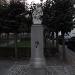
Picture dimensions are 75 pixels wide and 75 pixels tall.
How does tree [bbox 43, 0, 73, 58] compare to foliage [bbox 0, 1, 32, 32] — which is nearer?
tree [bbox 43, 0, 73, 58]

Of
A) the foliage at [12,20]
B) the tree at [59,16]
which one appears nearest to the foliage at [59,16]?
the tree at [59,16]

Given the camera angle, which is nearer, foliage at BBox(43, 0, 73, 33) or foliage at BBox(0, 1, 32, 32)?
foliage at BBox(43, 0, 73, 33)

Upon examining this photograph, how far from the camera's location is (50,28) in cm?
1681

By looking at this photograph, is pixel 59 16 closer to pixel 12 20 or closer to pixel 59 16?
pixel 59 16

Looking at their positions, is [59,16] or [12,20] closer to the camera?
[59,16]

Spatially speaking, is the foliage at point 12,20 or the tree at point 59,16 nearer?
the tree at point 59,16

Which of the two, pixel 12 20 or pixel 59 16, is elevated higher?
pixel 59 16

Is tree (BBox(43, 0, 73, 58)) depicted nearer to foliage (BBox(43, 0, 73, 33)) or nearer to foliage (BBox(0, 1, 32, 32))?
foliage (BBox(43, 0, 73, 33))

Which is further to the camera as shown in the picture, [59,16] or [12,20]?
[12,20]

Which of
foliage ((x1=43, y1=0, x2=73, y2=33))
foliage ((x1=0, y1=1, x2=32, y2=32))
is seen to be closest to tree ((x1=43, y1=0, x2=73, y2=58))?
foliage ((x1=43, y1=0, x2=73, y2=33))

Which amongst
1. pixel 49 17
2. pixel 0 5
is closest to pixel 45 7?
pixel 49 17

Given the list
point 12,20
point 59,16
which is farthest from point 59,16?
point 12,20

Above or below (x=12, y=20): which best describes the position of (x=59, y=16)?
above

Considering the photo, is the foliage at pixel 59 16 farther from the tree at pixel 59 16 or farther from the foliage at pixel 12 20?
the foliage at pixel 12 20
